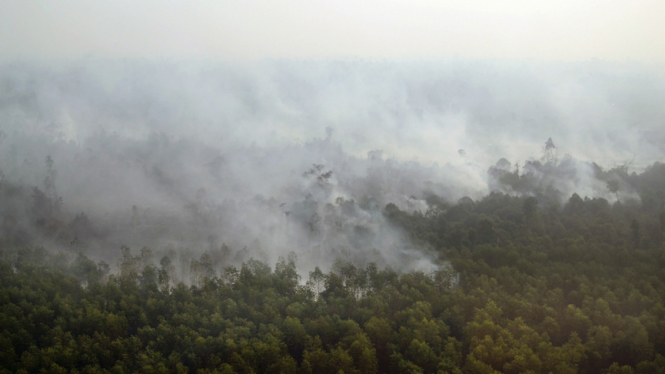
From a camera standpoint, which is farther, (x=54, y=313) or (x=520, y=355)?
(x=54, y=313)

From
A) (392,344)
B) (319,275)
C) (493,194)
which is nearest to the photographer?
(392,344)

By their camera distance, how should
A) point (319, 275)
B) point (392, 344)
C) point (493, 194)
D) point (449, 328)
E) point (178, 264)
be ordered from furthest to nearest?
point (493, 194) → point (178, 264) → point (319, 275) → point (449, 328) → point (392, 344)

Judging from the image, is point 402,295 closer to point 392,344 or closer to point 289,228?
point 392,344

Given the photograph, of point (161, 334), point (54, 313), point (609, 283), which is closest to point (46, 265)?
point (54, 313)

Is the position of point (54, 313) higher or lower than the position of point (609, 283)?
lower

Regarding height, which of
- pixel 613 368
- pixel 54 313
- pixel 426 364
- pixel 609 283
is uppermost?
pixel 609 283

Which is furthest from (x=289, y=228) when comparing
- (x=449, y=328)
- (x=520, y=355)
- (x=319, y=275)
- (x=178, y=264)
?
(x=520, y=355)
